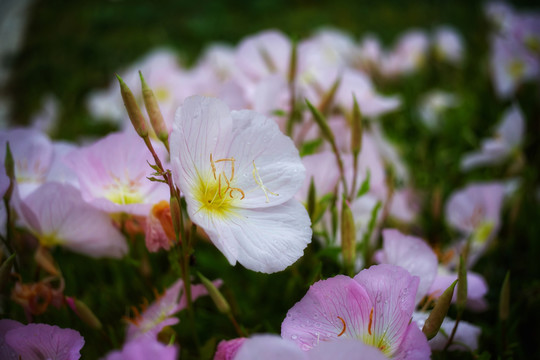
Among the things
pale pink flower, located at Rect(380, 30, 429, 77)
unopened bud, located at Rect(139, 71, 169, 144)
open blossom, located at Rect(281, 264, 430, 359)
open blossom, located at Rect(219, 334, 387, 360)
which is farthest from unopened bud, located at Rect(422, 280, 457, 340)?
pale pink flower, located at Rect(380, 30, 429, 77)

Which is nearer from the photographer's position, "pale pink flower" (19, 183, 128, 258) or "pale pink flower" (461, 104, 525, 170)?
"pale pink flower" (19, 183, 128, 258)

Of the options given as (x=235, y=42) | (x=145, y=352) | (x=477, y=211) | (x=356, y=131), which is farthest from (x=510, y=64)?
(x=235, y=42)

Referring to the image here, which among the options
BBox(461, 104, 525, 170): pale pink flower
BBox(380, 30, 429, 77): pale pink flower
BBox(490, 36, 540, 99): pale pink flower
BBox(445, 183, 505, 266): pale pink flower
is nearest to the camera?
BBox(445, 183, 505, 266): pale pink flower

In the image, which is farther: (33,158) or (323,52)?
(323,52)

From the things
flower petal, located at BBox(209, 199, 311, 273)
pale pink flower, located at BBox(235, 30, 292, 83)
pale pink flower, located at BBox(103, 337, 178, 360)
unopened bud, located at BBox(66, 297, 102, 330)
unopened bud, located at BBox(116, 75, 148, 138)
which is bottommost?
unopened bud, located at BBox(66, 297, 102, 330)

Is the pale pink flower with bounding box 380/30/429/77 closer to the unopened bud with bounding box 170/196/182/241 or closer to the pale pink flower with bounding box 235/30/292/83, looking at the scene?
the pale pink flower with bounding box 235/30/292/83

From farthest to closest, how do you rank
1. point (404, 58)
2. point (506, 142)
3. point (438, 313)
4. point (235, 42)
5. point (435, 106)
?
point (235, 42) < point (404, 58) < point (435, 106) < point (506, 142) < point (438, 313)

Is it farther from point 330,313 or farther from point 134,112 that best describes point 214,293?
point 134,112
